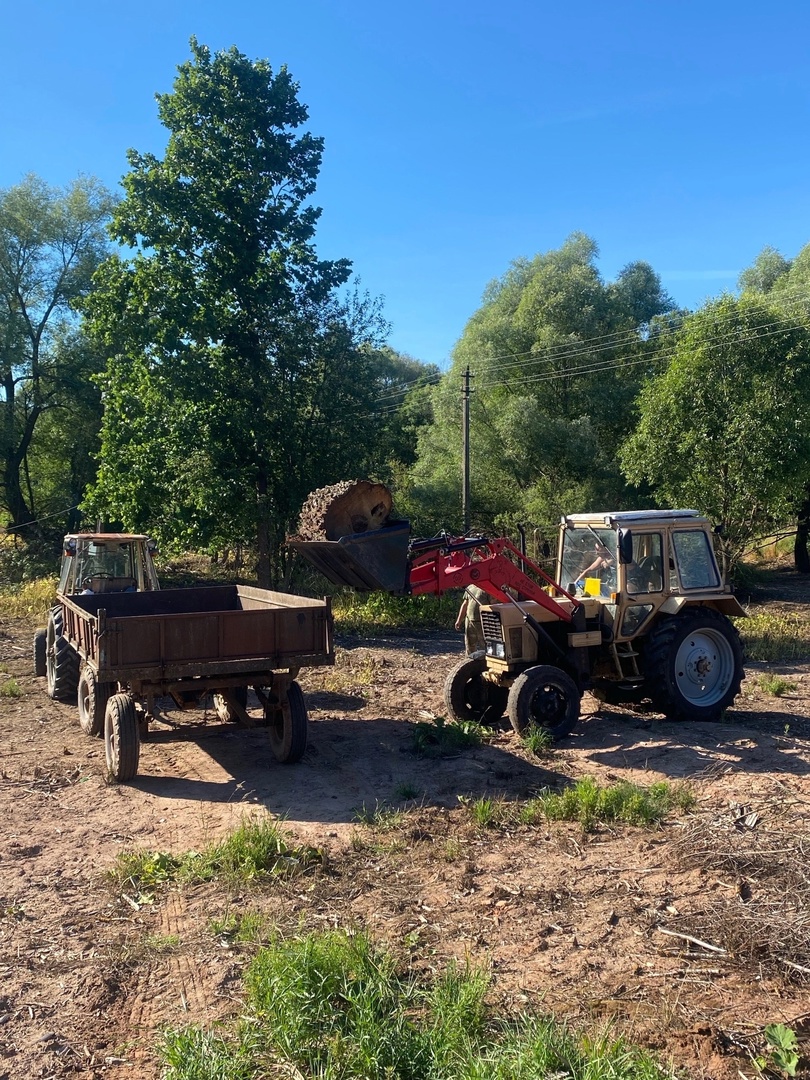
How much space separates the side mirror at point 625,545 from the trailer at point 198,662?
11.0 ft

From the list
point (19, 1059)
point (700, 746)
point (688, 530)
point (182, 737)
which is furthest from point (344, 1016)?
point (688, 530)

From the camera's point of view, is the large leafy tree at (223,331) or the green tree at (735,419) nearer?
the large leafy tree at (223,331)

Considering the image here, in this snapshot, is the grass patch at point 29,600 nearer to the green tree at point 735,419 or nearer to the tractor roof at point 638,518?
the tractor roof at point 638,518

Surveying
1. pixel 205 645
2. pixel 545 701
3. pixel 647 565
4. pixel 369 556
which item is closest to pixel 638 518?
pixel 647 565

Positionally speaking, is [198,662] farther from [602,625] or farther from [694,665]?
[694,665]

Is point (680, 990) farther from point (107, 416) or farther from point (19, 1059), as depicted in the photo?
point (107, 416)

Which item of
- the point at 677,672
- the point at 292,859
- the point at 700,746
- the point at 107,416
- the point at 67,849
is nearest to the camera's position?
the point at 292,859

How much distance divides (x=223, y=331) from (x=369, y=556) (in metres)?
13.2

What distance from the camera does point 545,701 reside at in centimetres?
936

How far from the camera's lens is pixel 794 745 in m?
9.12

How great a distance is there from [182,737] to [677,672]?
561cm

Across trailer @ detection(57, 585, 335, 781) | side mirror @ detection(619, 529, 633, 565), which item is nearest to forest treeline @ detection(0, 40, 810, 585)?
side mirror @ detection(619, 529, 633, 565)

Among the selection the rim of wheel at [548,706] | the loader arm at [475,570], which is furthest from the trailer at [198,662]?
the rim of wheel at [548,706]

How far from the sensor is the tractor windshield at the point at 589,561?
1005cm
